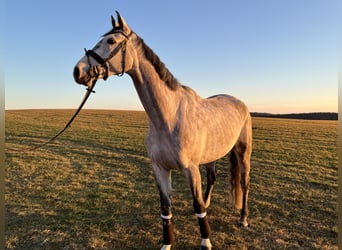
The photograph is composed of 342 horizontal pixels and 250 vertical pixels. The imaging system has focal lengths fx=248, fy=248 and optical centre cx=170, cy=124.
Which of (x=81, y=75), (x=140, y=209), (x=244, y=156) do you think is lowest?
(x=140, y=209)

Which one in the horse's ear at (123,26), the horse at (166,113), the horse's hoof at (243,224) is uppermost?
the horse's ear at (123,26)

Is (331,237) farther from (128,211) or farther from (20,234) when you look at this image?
(20,234)

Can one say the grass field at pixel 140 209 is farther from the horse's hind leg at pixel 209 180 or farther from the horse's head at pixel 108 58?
the horse's head at pixel 108 58

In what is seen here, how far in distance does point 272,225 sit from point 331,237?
81 cm

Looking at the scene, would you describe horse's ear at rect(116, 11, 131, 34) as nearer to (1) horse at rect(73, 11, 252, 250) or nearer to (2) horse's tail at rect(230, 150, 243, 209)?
(1) horse at rect(73, 11, 252, 250)

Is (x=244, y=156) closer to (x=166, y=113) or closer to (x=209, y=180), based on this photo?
(x=209, y=180)

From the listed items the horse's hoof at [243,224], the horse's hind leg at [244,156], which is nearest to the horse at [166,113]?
the horse's hind leg at [244,156]

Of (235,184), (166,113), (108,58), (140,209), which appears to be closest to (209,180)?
(235,184)

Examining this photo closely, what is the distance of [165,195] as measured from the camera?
3209 millimetres

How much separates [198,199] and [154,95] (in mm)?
1360

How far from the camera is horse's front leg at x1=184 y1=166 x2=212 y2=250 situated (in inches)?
114

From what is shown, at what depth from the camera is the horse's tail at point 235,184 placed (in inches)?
167

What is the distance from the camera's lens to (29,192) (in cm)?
548

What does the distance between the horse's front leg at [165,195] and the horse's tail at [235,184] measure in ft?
4.89
